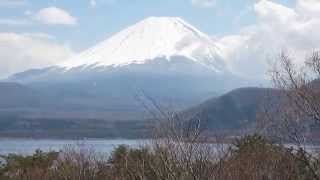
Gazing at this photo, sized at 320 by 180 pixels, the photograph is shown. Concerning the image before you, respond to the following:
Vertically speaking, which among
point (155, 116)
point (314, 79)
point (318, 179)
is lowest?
point (318, 179)

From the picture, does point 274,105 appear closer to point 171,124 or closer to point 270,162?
point 270,162

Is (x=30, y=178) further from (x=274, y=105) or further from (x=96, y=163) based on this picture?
(x=274, y=105)

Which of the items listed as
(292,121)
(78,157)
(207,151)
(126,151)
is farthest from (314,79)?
(126,151)

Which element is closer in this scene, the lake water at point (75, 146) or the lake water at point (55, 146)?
the lake water at point (75, 146)

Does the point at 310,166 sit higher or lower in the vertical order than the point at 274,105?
lower

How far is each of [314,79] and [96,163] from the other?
41.3 feet

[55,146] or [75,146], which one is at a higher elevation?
[55,146]

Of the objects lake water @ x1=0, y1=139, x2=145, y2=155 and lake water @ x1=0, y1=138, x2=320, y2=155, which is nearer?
lake water @ x1=0, y1=138, x2=320, y2=155

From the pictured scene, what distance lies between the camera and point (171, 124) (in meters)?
20.9

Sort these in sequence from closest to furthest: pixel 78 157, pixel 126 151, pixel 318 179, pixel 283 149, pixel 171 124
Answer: pixel 171 124 < pixel 318 179 < pixel 283 149 < pixel 78 157 < pixel 126 151

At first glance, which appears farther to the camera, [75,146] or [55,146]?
[55,146]

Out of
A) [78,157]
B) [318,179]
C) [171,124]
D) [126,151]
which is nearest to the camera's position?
[171,124]

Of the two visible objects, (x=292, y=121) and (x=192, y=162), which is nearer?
(x=192, y=162)

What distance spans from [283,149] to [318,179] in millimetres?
4869
